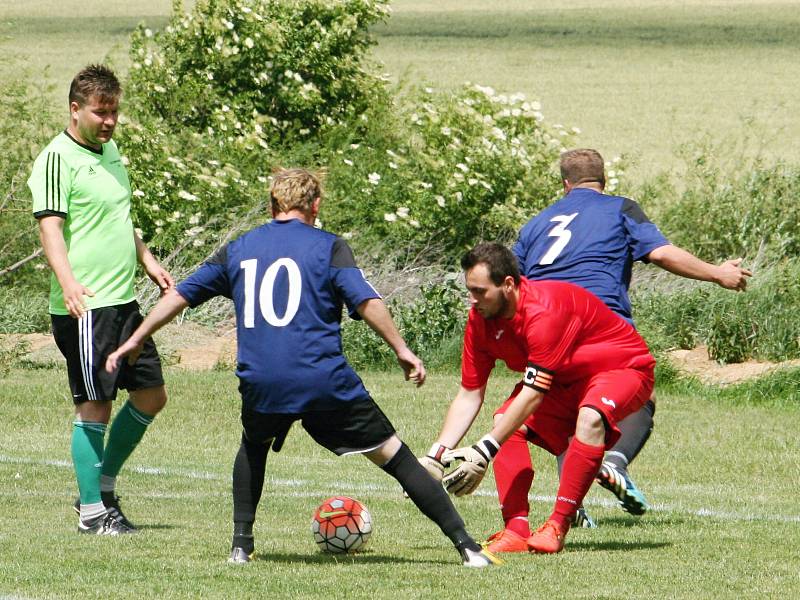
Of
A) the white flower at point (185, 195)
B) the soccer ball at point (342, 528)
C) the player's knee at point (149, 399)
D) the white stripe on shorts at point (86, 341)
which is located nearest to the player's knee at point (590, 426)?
the soccer ball at point (342, 528)

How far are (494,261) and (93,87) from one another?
212cm

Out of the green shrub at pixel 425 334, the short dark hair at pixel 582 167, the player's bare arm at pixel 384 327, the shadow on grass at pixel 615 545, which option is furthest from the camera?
the green shrub at pixel 425 334

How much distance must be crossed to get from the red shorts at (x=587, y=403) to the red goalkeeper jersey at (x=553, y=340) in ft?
0.19

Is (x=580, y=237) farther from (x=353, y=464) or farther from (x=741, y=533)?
(x=353, y=464)

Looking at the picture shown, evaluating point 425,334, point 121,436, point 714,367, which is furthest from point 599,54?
point 121,436

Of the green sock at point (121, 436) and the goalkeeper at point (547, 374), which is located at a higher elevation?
the goalkeeper at point (547, 374)

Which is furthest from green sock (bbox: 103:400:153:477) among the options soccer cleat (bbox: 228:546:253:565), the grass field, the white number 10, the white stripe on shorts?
the grass field

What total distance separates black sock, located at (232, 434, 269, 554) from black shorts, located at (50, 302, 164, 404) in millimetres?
971

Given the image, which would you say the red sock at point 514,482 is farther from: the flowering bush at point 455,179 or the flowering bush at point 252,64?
the flowering bush at point 252,64

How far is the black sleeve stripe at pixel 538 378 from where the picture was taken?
7.19 metres

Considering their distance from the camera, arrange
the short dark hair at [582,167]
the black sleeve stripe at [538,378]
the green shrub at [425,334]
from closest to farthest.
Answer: the black sleeve stripe at [538,378] < the short dark hair at [582,167] < the green shrub at [425,334]

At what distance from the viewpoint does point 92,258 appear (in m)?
7.75

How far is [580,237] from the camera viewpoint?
326 inches

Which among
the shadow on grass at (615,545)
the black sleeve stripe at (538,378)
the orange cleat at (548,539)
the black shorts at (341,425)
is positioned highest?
the black sleeve stripe at (538,378)
